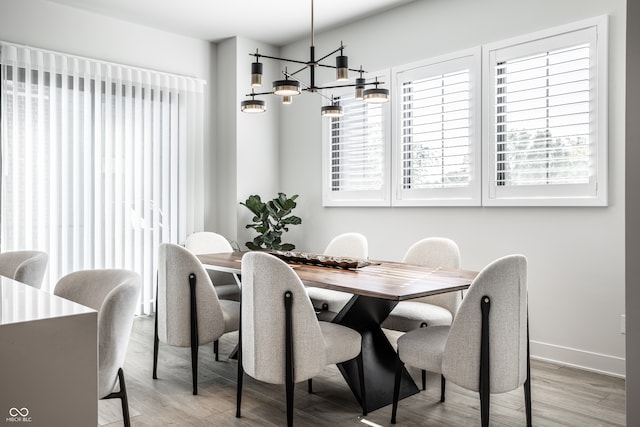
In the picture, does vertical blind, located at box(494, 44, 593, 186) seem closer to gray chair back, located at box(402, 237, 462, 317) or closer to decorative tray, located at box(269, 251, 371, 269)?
gray chair back, located at box(402, 237, 462, 317)

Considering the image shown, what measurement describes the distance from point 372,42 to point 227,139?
184cm

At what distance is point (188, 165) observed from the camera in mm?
5367

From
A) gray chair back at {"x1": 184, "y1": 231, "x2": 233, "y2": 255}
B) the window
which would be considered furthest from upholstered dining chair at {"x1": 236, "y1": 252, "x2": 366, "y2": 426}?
the window

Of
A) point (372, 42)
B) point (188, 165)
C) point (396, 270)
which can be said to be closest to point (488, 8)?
point (372, 42)

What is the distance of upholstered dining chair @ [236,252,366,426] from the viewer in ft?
7.70

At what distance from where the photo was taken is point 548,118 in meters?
3.65

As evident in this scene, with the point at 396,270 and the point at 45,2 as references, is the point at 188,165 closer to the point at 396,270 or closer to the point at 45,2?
the point at 45,2

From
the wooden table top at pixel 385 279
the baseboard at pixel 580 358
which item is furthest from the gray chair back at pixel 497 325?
the baseboard at pixel 580 358

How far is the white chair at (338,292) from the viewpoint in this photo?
3703 millimetres

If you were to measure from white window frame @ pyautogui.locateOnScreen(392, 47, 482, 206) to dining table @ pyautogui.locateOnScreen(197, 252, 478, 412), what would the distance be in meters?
1.18

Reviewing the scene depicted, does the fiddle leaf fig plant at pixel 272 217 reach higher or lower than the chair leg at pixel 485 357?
higher

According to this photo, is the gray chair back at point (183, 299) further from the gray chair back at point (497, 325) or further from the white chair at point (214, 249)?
the gray chair back at point (497, 325)

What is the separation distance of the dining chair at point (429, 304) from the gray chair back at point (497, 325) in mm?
785

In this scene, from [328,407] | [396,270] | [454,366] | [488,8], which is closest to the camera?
[454,366]
